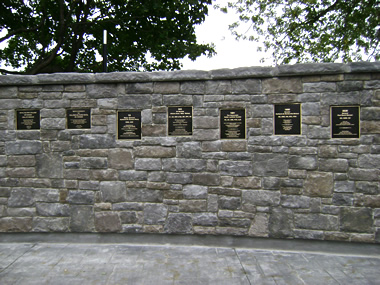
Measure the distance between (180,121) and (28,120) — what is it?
94.6 inches

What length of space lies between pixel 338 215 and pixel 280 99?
6.02 feet

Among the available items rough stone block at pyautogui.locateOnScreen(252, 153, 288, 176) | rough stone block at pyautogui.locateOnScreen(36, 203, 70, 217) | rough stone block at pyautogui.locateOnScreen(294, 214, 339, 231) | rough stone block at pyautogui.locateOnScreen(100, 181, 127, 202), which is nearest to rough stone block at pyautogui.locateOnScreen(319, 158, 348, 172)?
rough stone block at pyautogui.locateOnScreen(252, 153, 288, 176)

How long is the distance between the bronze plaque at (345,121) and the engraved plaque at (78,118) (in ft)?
11.9

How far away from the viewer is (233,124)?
4480mm

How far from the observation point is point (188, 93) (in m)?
4.55

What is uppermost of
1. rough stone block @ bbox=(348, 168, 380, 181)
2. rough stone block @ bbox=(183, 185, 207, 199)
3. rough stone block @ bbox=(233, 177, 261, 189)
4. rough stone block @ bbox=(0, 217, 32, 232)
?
rough stone block @ bbox=(348, 168, 380, 181)

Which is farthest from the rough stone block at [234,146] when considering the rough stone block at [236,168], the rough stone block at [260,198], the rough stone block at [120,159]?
the rough stone block at [120,159]

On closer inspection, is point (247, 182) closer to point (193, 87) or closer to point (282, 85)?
point (282, 85)

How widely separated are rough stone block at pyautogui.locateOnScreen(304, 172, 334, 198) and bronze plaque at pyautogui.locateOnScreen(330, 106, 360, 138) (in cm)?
59

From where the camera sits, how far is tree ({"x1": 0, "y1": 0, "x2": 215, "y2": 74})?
9.80 meters

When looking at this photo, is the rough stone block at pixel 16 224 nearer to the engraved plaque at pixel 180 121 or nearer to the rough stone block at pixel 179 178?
the rough stone block at pixel 179 178

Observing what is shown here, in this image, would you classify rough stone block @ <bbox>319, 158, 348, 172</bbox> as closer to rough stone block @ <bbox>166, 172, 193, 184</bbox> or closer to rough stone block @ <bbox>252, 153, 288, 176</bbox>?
rough stone block @ <bbox>252, 153, 288, 176</bbox>

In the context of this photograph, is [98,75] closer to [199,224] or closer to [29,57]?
[199,224]

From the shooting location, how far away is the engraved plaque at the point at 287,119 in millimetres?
4375
